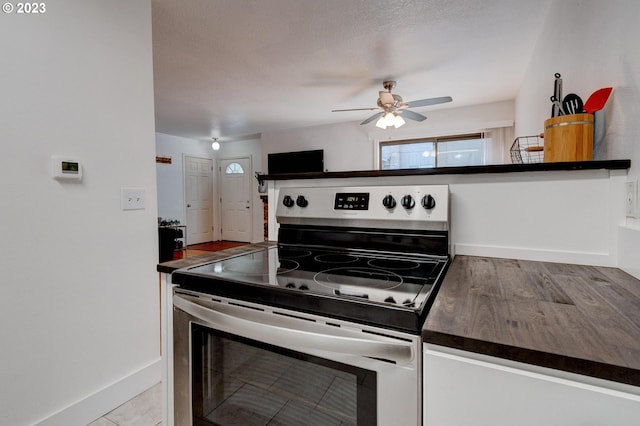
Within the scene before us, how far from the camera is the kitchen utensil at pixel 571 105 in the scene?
49.4 inches

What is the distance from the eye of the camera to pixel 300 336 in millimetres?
747

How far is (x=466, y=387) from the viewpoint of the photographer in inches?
21.9

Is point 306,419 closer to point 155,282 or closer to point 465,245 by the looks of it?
point 465,245

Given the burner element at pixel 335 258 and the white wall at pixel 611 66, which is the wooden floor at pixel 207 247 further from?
the white wall at pixel 611 66

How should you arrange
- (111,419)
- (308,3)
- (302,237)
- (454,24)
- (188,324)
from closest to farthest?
(188,324) < (302,237) < (111,419) < (308,3) < (454,24)

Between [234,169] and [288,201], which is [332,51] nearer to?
[288,201]

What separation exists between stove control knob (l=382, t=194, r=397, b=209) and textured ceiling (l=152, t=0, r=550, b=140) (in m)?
1.63

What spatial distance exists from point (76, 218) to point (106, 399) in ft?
3.09

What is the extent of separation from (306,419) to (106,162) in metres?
1.54

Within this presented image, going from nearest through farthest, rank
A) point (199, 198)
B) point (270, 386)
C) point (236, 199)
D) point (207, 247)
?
1. point (270, 386)
2. point (207, 247)
3. point (199, 198)
4. point (236, 199)

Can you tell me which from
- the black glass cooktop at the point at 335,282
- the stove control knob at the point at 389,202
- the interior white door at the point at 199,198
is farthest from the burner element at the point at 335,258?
the interior white door at the point at 199,198

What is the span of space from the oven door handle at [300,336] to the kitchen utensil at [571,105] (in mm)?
1254

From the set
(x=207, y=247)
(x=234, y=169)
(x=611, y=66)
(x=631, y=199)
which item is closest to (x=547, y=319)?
(x=631, y=199)

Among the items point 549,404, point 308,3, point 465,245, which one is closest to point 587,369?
point 549,404
